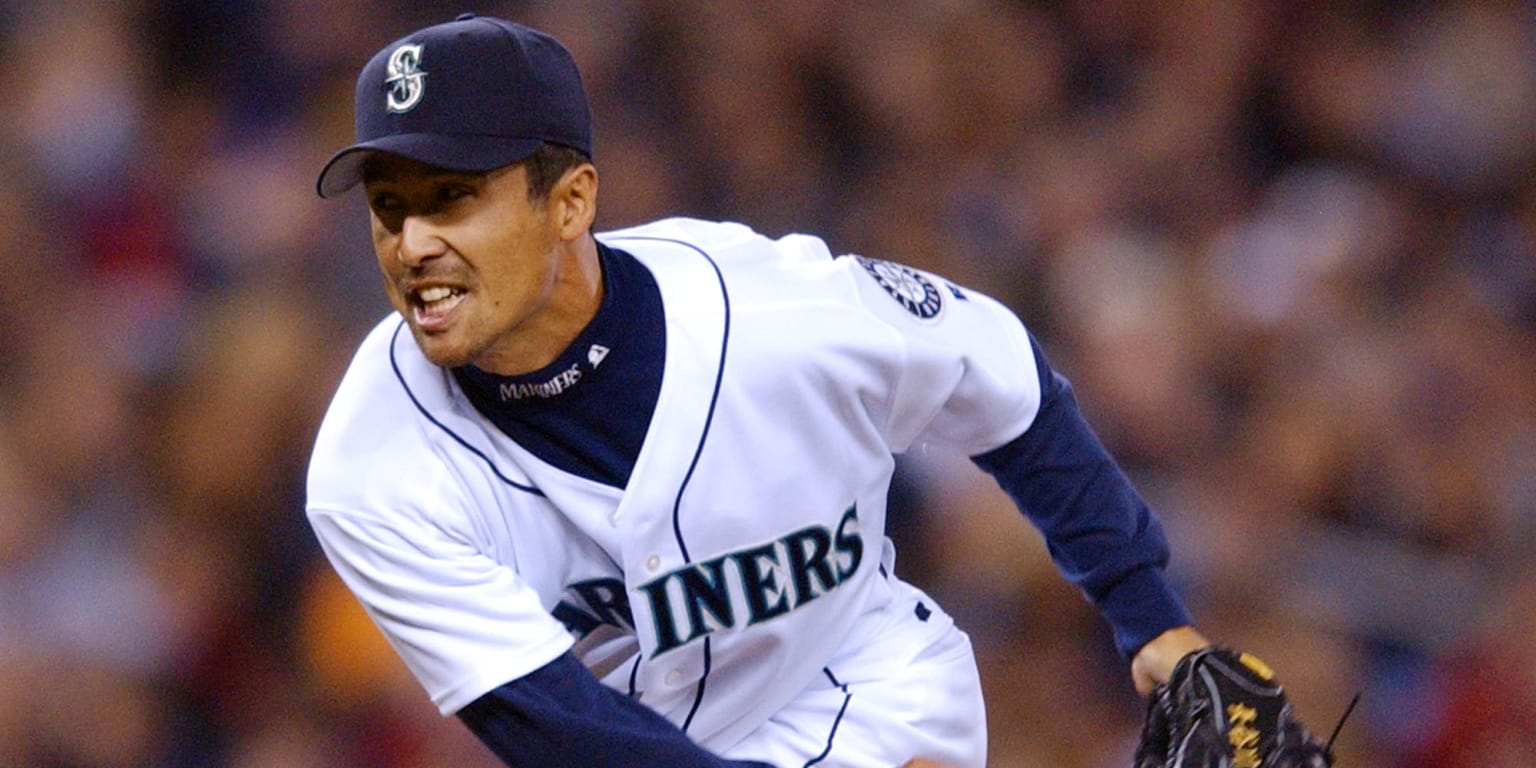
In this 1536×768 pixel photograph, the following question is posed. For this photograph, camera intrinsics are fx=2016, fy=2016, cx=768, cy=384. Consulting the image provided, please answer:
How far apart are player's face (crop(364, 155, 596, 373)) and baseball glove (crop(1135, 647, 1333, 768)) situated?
815mm

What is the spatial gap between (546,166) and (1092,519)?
774 millimetres

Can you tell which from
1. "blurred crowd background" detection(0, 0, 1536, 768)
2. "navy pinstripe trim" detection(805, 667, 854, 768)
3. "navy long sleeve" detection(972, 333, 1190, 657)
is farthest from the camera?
"blurred crowd background" detection(0, 0, 1536, 768)

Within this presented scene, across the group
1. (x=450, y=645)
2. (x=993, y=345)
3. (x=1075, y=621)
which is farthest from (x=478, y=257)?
(x=1075, y=621)

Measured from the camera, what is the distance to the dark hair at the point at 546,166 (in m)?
2.02

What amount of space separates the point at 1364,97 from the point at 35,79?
3.15 meters

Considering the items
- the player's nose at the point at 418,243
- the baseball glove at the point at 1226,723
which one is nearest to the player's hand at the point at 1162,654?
the baseball glove at the point at 1226,723

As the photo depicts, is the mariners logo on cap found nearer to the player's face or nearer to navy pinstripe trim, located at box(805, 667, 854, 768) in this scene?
the player's face

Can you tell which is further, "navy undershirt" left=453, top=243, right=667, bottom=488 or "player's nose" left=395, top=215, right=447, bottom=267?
"navy undershirt" left=453, top=243, right=667, bottom=488

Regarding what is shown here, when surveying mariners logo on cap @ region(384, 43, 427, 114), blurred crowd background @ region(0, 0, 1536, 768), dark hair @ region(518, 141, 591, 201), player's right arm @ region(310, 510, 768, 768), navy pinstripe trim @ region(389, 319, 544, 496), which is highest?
mariners logo on cap @ region(384, 43, 427, 114)

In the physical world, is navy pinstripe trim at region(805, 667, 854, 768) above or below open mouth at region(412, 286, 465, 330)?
below

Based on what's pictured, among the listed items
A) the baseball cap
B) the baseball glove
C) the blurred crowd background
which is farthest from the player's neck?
the blurred crowd background

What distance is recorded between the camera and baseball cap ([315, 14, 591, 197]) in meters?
1.94

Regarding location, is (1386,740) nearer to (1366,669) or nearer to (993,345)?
(1366,669)

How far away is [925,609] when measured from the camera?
96.4 inches
